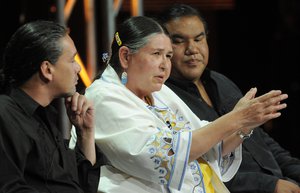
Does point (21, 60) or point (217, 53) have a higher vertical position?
point (21, 60)

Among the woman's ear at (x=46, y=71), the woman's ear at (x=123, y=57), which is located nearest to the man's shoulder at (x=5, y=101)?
the woman's ear at (x=46, y=71)

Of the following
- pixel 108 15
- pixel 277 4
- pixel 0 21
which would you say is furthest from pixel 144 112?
pixel 277 4

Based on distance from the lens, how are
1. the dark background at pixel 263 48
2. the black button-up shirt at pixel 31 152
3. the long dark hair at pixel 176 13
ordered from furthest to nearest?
→ the dark background at pixel 263 48 < the long dark hair at pixel 176 13 < the black button-up shirt at pixel 31 152

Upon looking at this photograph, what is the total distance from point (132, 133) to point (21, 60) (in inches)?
19.2

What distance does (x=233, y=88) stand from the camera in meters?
3.50

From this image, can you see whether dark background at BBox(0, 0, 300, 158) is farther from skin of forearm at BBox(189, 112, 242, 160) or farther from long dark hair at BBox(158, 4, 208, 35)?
skin of forearm at BBox(189, 112, 242, 160)

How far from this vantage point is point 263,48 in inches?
239

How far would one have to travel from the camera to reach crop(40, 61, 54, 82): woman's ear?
2.41m

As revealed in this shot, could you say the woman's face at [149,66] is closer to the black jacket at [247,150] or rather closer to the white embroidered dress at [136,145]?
the white embroidered dress at [136,145]

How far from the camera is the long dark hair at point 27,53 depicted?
239 centimetres

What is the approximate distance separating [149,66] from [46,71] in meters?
0.49

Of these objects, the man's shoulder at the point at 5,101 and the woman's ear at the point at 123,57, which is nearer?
the man's shoulder at the point at 5,101

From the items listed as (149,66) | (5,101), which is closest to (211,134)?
(149,66)

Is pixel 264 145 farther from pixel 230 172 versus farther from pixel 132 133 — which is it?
pixel 132 133
